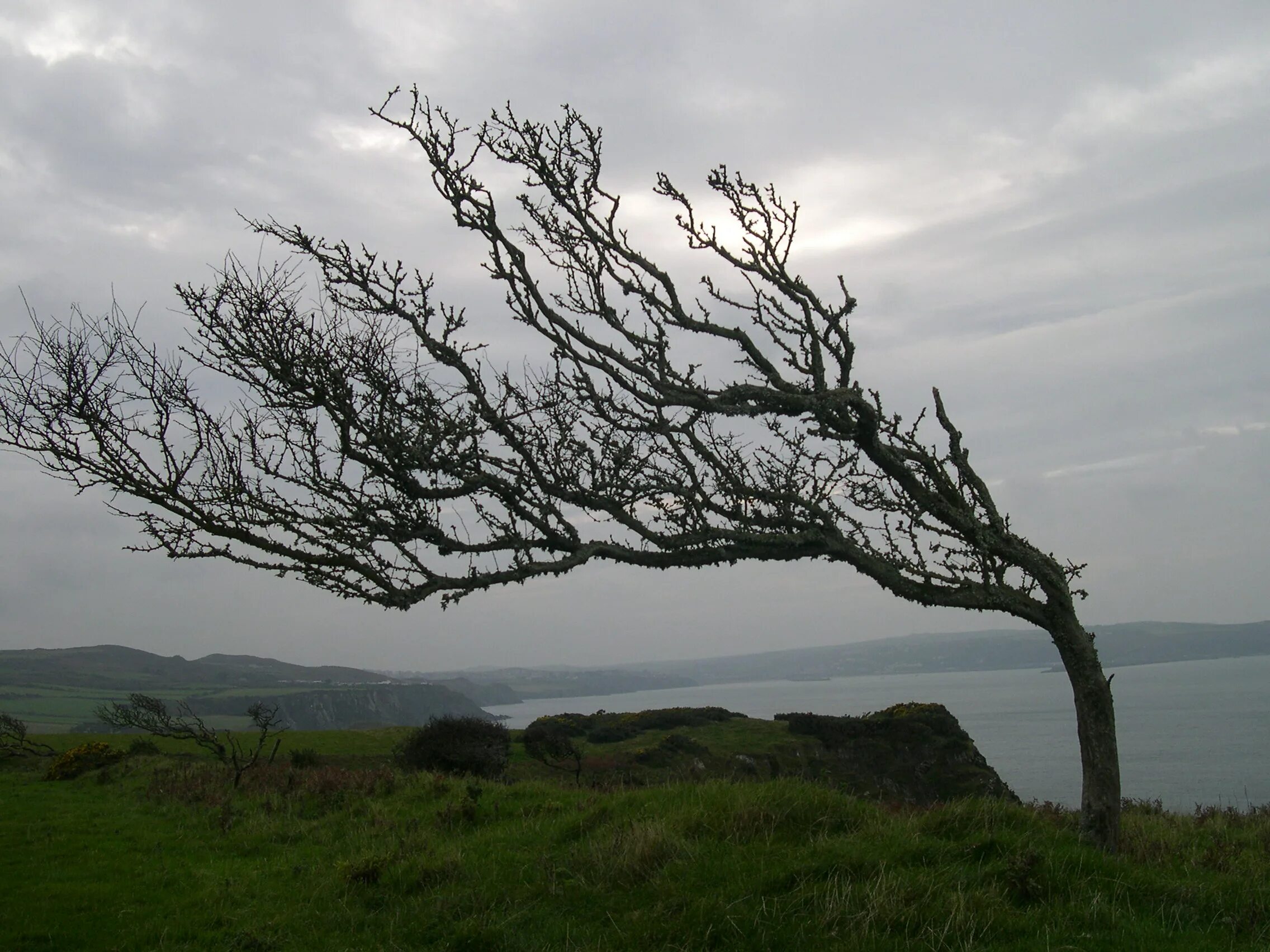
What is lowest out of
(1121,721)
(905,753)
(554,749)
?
(1121,721)

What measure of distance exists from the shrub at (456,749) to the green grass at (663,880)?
39.8 ft

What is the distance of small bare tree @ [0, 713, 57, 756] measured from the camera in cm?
2702

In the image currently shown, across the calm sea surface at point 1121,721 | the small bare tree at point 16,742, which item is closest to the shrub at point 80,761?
the small bare tree at point 16,742

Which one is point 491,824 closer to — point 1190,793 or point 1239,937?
point 1239,937

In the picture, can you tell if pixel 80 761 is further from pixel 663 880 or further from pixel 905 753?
pixel 905 753

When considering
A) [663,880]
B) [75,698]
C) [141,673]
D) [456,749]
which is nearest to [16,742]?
[456,749]

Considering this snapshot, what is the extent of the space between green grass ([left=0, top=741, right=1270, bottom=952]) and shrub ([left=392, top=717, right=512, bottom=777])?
12.1m

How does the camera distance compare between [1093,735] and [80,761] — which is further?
[80,761]

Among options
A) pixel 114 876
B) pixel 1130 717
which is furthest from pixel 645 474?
pixel 1130 717

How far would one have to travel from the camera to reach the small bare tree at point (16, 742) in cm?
2702

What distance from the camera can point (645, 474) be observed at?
30.5 ft

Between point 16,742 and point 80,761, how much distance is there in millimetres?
4691

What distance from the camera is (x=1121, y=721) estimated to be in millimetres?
97438

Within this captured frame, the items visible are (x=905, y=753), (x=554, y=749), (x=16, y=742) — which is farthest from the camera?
(x=905, y=753)
